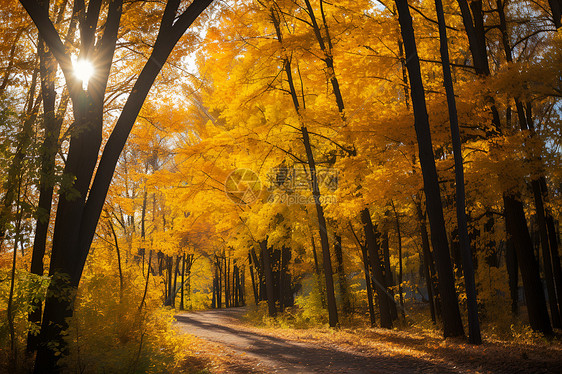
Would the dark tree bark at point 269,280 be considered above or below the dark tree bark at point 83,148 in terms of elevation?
below

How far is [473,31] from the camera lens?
34.4 ft

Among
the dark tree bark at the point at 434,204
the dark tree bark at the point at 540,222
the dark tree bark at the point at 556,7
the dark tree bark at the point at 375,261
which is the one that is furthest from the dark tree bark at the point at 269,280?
the dark tree bark at the point at 556,7

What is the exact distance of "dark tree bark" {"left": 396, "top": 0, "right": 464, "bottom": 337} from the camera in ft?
27.6

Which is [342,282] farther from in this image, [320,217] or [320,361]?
[320,361]

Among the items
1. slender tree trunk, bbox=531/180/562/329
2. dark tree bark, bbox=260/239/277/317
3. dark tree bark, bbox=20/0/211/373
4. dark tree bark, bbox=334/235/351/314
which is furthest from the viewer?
dark tree bark, bbox=260/239/277/317

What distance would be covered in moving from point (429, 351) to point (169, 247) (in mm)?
8971

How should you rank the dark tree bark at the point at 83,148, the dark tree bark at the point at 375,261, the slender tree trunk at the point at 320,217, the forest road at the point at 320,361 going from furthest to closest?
1. the slender tree trunk at the point at 320,217
2. the dark tree bark at the point at 375,261
3. the forest road at the point at 320,361
4. the dark tree bark at the point at 83,148

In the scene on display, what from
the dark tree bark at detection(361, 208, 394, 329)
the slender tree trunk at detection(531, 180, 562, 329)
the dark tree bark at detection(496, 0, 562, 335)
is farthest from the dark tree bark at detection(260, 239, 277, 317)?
the slender tree trunk at detection(531, 180, 562, 329)

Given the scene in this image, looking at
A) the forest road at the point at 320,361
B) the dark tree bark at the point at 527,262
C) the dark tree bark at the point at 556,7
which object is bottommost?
the forest road at the point at 320,361

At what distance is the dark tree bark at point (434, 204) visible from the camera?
8.40 m

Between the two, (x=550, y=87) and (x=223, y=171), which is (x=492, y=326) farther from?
(x=223, y=171)

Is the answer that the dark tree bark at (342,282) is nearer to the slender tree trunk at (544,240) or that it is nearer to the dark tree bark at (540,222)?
the slender tree trunk at (544,240)

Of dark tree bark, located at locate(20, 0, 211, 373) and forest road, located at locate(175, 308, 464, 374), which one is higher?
dark tree bark, located at locate(20, 0, 211, 373)

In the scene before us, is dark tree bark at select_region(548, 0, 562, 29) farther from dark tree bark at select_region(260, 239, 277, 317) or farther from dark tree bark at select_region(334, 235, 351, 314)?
dark tree bark at select_region(260, 239, 277, 317)
